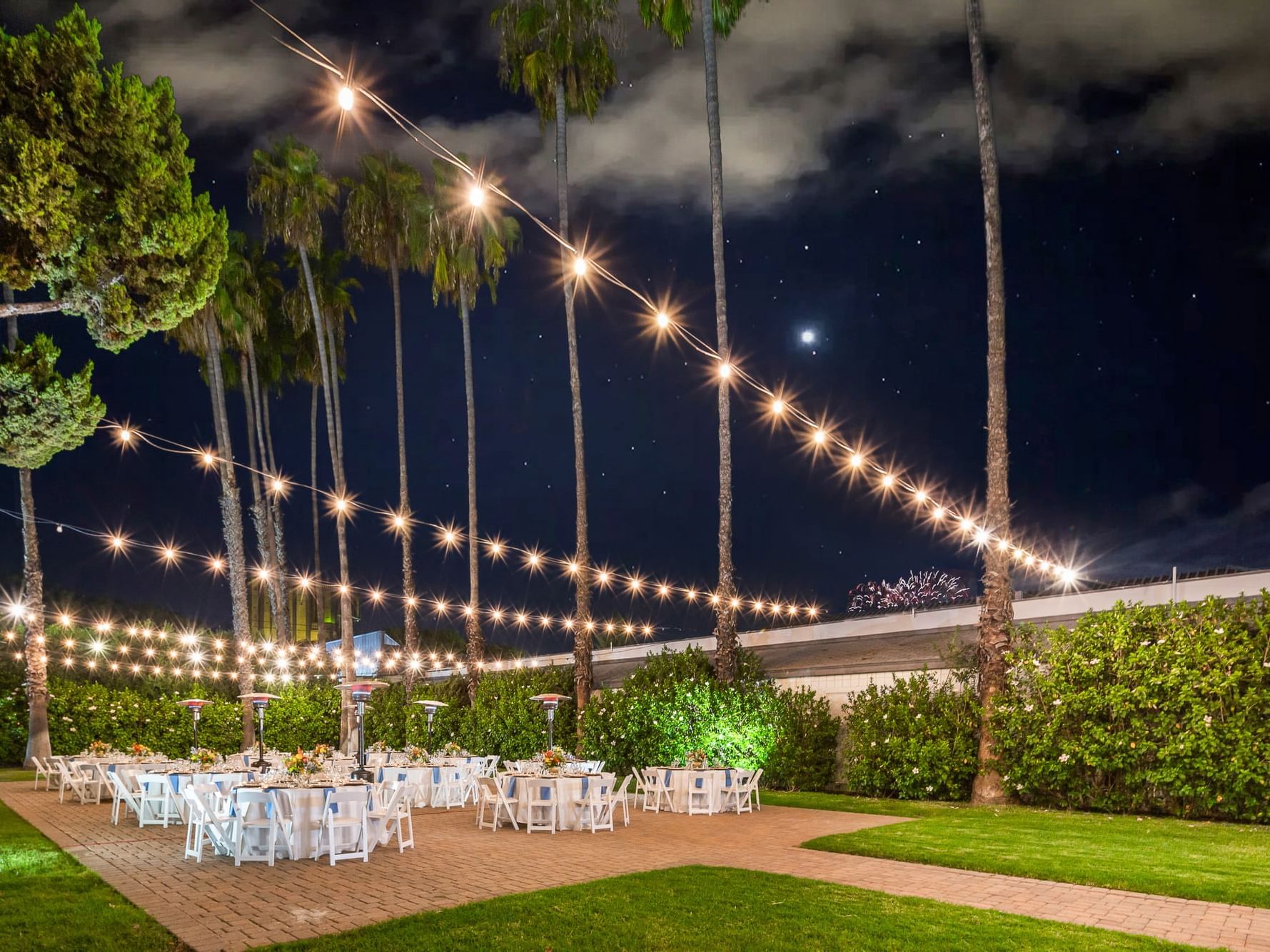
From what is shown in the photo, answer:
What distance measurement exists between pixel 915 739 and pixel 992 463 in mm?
4348

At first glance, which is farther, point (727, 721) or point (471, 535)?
point (471, 535)

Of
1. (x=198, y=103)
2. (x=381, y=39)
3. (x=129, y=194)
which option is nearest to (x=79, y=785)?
(x=129, y=194)

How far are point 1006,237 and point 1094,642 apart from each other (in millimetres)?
19083

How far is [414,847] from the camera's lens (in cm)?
1084

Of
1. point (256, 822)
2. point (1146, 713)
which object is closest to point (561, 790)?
point (256, 822)

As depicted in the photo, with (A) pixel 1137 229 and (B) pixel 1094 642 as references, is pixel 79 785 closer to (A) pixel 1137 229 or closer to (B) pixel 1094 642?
(B) pixel 1094 642

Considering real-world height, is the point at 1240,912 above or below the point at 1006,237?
below

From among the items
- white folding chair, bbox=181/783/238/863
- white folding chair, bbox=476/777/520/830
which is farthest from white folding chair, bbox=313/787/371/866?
white folding chair, bbox=476/777/520/830

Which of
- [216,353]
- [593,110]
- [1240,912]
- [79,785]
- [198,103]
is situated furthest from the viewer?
[216,353]

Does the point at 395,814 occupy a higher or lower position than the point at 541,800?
higher

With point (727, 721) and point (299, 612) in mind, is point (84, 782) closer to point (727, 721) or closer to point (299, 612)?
point (727, 721)

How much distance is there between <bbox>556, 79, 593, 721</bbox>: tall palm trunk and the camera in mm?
21375

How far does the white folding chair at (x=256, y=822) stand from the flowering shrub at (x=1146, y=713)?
9.62 meters

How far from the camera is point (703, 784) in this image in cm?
1441
